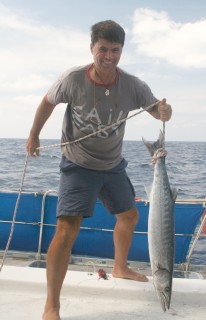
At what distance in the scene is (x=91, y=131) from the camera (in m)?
3.33

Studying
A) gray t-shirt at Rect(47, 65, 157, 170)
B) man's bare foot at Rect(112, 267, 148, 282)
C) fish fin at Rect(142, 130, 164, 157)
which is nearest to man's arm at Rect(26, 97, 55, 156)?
gray t-shirt at Rect(47, 65, 157, 170)

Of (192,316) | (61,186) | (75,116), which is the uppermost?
(75,116)

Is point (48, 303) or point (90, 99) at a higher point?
point (90, 99)

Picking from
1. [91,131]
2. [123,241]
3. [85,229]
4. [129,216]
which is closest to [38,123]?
[91,131]

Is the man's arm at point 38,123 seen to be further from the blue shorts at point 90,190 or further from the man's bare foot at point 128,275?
Answer: the man's bare foot at point 128,275

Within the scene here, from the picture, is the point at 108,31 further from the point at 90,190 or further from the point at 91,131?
the point at 90,190

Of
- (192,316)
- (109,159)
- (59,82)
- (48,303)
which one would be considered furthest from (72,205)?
(192,316)

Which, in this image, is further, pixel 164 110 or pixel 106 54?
pixel 164 110

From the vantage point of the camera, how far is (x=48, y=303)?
3.01m

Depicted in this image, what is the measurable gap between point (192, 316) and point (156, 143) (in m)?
1.40

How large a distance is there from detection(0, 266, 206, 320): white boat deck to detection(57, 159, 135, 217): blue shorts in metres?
0.66

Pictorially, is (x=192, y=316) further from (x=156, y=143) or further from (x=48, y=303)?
(x=156, y=143)

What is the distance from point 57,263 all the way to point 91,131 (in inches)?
43.2

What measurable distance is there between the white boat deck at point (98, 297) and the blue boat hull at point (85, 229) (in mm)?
2160
